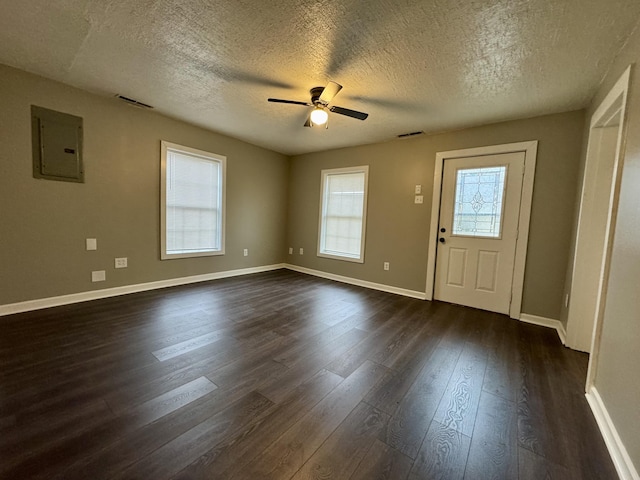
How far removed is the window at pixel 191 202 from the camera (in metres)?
3.69

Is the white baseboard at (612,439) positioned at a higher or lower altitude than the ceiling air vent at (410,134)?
lower

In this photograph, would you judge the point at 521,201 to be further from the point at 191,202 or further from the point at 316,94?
the point at 191,202

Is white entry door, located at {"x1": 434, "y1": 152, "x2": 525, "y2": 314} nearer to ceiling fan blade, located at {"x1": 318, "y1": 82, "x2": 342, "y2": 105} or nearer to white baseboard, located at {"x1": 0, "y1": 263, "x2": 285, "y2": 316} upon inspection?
ceiling fan blade, located at {"x1": 318, "y1": 82, "x2": 342, "y2": 105}

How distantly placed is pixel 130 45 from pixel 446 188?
3.71 m

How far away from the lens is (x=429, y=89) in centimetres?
249

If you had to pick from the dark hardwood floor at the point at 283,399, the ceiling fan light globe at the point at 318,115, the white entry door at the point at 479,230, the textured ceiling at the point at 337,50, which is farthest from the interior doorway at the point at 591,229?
the ceiling fan light globe at the point at 318,115

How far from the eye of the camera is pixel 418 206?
384cm

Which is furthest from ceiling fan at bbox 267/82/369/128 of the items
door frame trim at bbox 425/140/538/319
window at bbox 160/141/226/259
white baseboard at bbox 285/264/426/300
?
white baseboard at bbox 285/264/426/300

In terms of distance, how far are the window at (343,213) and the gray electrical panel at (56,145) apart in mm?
3445

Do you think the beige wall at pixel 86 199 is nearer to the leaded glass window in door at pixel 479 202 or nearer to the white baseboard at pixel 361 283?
the white baseboard at pixel 361 283

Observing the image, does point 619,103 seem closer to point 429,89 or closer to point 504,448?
point 429,89

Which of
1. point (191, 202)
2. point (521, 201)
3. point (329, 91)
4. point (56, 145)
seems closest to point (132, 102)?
point (56, 145)

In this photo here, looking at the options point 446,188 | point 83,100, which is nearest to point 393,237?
point 446,188

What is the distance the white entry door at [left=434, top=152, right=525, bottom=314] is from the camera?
317cm
